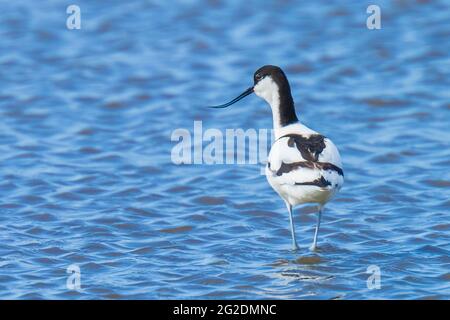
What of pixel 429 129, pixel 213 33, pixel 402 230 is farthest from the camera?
pixel 213 33

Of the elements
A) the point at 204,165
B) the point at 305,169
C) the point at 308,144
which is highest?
the point at 204,165

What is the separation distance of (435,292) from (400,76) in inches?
237

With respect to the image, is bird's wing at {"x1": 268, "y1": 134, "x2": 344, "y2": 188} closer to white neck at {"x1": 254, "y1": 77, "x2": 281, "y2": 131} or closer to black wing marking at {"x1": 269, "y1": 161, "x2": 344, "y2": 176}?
black wing marking at {"x1": 269, "y1": 161, "x2": 344, "y2": 176}

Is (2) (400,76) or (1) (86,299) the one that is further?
(2) (400,76)

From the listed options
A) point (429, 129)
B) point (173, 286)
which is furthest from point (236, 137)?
point (173, 286)

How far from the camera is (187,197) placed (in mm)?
9969

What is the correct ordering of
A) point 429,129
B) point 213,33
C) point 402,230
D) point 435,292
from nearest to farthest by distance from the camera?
point 435,292 → point 402,230 → point 429,129 → point 213,33

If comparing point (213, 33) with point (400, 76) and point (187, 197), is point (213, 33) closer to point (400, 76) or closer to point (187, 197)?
point (400, 76)

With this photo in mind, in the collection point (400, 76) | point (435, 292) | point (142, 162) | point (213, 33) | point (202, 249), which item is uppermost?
point (213, 33)

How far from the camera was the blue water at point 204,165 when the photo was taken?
7992 millimetres

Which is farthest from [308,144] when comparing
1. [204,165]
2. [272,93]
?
[204,165]

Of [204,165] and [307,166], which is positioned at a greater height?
[204,165]

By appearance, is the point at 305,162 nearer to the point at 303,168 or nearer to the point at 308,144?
the point at 303,168

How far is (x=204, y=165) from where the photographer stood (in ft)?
35.4
